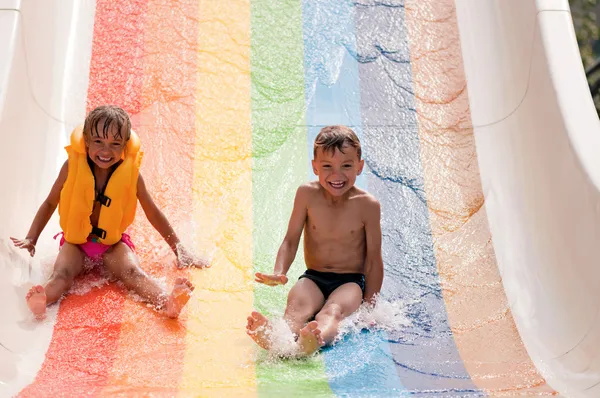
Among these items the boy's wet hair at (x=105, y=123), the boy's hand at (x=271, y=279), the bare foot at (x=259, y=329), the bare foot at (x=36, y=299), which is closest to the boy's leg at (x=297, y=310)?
the bare foot at (x=259, y=329)

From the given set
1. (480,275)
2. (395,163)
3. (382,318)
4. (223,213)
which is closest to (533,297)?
(480,275)

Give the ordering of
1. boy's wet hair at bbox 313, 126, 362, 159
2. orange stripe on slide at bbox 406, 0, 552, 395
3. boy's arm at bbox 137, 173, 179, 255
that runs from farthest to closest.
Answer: boy's arm at bbox 137, 173, 179, 255 → boy's wet hair at bbox 313, 126, 362, 159 → orange stripe on slide at bbox 406, 0, 552, 395

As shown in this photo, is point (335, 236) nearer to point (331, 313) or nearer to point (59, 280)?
point (331, 313)

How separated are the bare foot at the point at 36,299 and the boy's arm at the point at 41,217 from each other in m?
0.19

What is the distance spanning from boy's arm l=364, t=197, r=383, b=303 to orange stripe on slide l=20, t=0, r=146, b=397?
0.78 m

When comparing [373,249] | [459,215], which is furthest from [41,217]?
[459,215]

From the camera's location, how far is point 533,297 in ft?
8.95

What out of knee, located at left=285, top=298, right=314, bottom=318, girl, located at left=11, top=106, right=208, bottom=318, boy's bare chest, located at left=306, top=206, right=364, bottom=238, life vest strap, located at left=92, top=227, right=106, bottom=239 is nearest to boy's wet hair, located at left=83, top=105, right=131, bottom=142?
girl, located at left=11, top=106, right=208, bottom=318

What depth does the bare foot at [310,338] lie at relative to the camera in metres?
2.26

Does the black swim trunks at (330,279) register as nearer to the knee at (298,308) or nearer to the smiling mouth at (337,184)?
the knee at (298,308)

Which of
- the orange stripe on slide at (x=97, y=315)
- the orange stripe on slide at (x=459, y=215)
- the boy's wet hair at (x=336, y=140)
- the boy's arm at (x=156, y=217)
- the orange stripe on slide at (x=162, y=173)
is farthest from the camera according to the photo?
the boy's arm at (x=156, y=217)

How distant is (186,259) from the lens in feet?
9.42

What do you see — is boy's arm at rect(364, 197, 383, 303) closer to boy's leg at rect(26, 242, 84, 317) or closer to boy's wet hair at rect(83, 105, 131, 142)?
boy's wet hair at rect(83, 105, 131, 142)

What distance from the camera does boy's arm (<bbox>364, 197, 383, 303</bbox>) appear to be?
2.64 meters
